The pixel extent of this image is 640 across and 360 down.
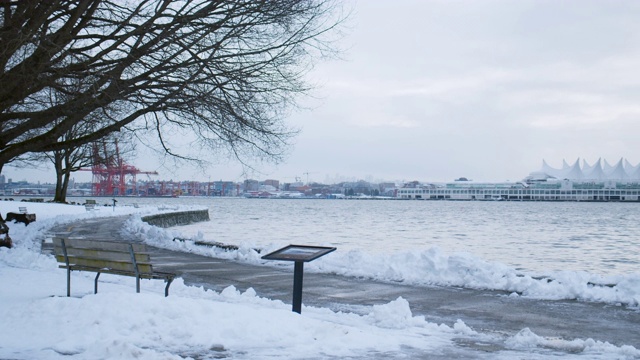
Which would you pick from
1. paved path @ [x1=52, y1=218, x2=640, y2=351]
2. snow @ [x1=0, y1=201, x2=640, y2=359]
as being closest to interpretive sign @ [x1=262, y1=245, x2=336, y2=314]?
snow @ [x1=0, y1=201, x2=640, y2=359]

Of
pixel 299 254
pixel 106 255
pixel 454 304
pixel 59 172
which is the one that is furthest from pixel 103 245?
→ pixel 59 172

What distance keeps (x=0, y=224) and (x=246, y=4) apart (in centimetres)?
961

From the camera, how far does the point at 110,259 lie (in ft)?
32.0

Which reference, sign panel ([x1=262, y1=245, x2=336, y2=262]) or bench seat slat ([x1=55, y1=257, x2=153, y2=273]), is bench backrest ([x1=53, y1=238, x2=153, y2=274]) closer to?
bench seat slat ([x1=55, y1=257, x2=153, y2=273])

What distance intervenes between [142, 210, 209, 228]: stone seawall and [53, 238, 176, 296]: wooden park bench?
3422 cm

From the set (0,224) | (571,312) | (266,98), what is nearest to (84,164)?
(0,224)

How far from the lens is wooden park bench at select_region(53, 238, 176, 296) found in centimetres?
945

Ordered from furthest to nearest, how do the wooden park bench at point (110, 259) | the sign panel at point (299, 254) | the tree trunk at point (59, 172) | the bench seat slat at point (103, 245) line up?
the tree trunk at point (59, 172) → the bench seat slat at point (103, 245) → the wooden park bench at point (110, 259) → the sign panel at point (299, 254)

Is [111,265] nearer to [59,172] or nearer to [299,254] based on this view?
[299,254]

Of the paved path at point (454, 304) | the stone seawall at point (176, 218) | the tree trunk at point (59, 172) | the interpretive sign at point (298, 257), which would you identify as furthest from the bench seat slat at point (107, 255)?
the tree trunk at point (59, 172)

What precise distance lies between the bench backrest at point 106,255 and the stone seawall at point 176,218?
34181 millimetres

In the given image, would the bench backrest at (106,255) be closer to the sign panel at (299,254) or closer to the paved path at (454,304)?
the sign panel at (299,254)

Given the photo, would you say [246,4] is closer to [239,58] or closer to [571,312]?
[239,58]

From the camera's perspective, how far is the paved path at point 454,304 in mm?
9664
